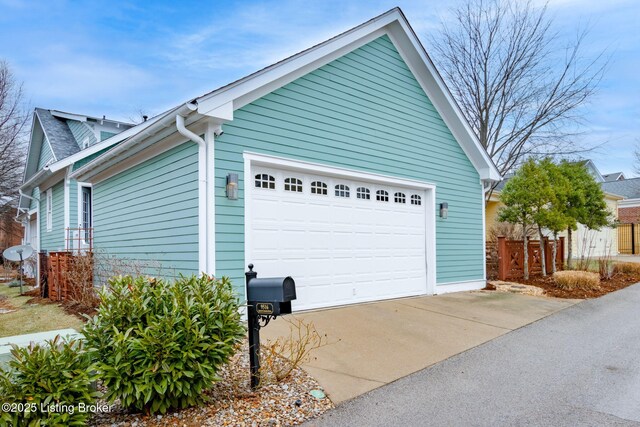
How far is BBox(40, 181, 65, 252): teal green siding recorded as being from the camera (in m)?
12.3

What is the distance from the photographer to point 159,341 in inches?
119

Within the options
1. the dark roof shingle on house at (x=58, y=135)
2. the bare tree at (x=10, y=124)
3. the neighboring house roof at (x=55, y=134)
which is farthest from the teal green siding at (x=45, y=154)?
the bare tree at (x=10, y=124)

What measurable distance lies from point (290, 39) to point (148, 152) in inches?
223

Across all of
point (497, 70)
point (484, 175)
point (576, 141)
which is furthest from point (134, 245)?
point (576, 141)

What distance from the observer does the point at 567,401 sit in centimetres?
371

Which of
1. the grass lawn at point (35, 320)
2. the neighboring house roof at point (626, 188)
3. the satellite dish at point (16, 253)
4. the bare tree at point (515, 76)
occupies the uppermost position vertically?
the bare tree at point (515, 76)

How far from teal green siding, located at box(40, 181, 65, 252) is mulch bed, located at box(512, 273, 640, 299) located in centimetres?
1357

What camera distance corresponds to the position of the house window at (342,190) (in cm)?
748

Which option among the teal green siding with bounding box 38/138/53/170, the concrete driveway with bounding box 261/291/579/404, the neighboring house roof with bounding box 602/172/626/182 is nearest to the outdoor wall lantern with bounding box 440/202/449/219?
the concrete driveway with bounding box 261/291/579/404

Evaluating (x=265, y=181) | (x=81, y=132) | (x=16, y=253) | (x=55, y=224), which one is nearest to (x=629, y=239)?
(x=265, y=181)

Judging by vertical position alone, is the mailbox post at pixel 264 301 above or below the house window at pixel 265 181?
below

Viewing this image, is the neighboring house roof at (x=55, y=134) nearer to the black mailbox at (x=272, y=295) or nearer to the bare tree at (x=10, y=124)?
the bare tree at (x=10, y=124)

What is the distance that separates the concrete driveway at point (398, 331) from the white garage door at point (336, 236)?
45 centimetres

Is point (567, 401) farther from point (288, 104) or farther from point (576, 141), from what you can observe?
point (576, 141)
